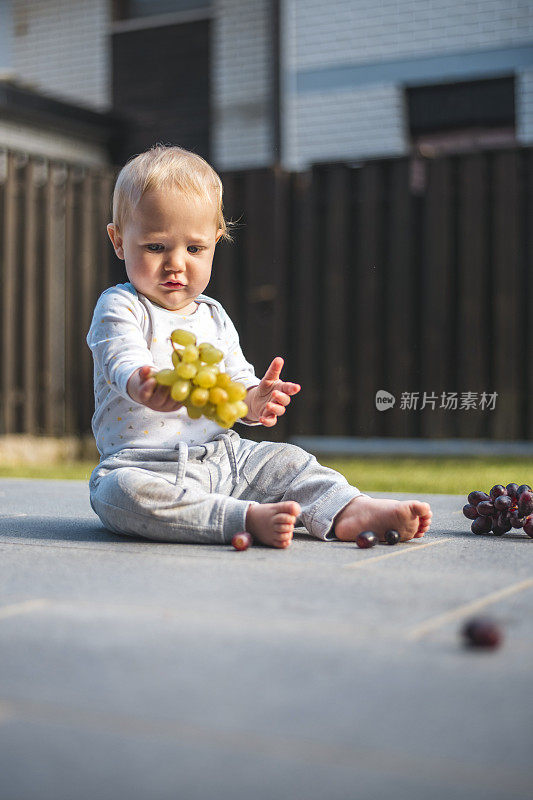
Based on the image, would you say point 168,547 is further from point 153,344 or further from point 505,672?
point 505,672

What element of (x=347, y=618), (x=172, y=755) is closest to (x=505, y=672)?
(x=347, y=618)

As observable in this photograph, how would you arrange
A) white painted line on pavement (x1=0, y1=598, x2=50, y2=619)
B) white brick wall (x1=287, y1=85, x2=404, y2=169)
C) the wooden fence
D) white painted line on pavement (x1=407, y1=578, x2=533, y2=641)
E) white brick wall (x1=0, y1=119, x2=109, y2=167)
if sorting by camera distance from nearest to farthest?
white painted line on pavement (x1=407, y1=578, x2=533, y2=641), white painted line on pavement (x1=0, y1=598, x2=50, y2=619), the wooden fence, white brick wall (x1=287, y1=85, x2=404, y2=169), white brick wall (x1=0, y1=119, x2=109, y2=167)

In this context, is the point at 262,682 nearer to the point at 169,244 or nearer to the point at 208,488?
the point at 208,488

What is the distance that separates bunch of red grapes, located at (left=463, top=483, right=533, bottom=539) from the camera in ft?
8.06

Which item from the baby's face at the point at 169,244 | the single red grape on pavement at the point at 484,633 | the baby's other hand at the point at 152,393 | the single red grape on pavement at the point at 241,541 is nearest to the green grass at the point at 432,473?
the baby's face at the point at 169,244

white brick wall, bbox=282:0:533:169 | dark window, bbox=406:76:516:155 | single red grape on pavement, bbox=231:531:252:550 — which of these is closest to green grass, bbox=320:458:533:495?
single red grape on pavement, bbox=231:531:252:550

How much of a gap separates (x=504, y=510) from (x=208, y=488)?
730 mm

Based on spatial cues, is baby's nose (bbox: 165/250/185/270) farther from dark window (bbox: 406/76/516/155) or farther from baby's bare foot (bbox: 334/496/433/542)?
dark window (bbox: 406/76/516/155)

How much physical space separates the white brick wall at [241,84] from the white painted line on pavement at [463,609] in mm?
8467

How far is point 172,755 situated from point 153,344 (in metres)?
1.63

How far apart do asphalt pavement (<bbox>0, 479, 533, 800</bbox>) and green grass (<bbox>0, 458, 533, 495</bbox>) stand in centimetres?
234

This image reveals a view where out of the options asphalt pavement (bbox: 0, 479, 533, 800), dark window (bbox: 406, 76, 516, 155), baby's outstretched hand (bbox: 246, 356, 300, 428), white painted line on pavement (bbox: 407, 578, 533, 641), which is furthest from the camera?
dark window (bbox: 406, 76, 516, 155)

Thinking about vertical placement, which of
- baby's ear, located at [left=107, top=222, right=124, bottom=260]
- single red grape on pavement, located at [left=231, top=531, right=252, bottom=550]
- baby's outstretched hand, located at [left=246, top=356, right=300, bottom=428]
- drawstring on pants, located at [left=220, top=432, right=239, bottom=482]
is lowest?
single red grape on pavement, located at [left=231, top=531, right=252, bottom=550]

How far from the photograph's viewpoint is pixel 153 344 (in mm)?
2482
